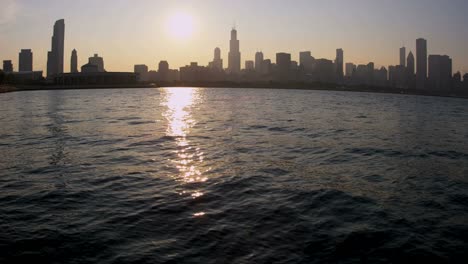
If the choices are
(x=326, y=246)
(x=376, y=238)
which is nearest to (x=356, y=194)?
(x=376, y=238)

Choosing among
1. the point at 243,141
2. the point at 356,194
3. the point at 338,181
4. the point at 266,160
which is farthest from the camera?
the point at 243,141

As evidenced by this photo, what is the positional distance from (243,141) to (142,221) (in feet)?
49.9

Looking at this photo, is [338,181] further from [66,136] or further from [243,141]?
[66,136]

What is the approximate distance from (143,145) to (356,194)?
43.0ft

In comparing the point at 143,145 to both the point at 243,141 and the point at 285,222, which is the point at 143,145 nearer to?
the point at 243,141

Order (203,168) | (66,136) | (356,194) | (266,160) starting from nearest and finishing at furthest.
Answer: (356,194), (203,168), (266,160), (66,136)

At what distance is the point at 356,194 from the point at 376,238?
12.4ft

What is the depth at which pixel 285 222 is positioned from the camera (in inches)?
388

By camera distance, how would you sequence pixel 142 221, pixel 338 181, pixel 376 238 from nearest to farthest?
1. pixel 376 238
2. pixel 142 221
3. pixel 338 181

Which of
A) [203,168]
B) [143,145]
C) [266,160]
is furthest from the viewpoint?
[143,145]

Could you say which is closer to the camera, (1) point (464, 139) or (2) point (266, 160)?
(2) point (266, 160)

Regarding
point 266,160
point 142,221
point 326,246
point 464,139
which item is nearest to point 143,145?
point 266,160

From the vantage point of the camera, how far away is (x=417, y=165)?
727 inches

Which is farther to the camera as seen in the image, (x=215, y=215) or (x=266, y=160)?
(x=266, y=160)
